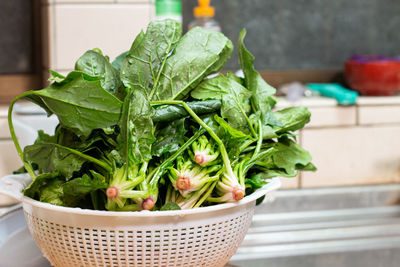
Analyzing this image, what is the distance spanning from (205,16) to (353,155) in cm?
63

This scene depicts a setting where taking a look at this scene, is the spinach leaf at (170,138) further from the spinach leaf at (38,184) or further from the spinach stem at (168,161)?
the spinach leaf at (38,184)

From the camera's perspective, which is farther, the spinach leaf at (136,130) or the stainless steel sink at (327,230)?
the stainless steel sink at (327,230)

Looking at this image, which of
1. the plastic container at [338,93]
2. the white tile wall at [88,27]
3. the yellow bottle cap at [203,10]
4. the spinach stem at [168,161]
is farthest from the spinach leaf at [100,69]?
the plastic container at [338,93]

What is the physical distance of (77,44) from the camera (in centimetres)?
139

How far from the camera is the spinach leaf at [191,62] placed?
23.2 inches

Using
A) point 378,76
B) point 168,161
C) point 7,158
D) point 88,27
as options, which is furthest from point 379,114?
point 168,161

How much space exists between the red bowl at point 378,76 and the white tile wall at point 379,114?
0.24ft

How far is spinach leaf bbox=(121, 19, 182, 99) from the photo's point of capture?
0.58m

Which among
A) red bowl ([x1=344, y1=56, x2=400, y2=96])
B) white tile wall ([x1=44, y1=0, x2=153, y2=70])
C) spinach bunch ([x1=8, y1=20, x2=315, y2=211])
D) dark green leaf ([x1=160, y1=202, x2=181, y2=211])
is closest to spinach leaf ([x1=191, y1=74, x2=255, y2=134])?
spinach bunch ([x1=8, y1=20, x2=315, y2=211])

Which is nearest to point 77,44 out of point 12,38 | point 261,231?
point 12,38

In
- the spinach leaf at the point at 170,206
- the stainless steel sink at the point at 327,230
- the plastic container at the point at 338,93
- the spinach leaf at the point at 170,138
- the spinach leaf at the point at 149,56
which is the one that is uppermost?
the spinach leaf at the point at 149,56

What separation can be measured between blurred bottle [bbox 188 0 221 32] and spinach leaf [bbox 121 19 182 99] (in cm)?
90

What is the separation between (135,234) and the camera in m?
0.49

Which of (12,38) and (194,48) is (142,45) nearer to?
(194,48)
